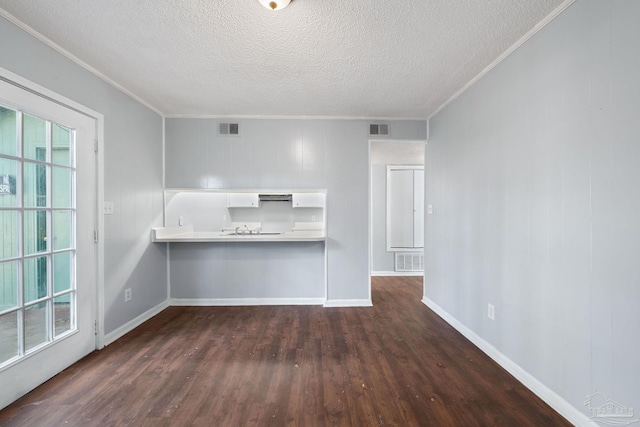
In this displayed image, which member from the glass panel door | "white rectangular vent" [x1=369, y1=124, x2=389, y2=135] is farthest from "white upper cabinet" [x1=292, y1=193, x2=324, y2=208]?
the glass panel door

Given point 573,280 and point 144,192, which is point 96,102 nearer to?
point 144,192

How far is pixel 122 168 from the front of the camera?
2668mm

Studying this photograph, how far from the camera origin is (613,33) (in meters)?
1.32

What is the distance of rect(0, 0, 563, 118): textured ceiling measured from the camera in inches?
63.9

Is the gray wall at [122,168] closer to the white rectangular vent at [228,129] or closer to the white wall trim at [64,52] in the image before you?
the white wall trim at [64,52]

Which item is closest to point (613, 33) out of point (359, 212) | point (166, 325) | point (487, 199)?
point (487, 199)

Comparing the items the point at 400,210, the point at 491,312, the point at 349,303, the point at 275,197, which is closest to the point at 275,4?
the point at 275,197

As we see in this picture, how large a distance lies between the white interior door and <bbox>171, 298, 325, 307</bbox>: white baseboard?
46.1 inches

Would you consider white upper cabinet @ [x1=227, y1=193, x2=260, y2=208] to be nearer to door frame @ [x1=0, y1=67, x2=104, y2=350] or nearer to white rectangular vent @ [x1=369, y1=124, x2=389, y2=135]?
door frame @ [x1=0, y1=67, x2=104, y2=350]

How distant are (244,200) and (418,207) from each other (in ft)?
11.5

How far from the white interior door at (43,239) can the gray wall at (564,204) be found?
3.51 meters

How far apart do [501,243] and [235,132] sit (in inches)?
127

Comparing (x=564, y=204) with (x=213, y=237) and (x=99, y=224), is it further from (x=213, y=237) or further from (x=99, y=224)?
(x=99, y=224)

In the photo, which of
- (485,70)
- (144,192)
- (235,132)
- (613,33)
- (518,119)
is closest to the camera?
(613,33)
